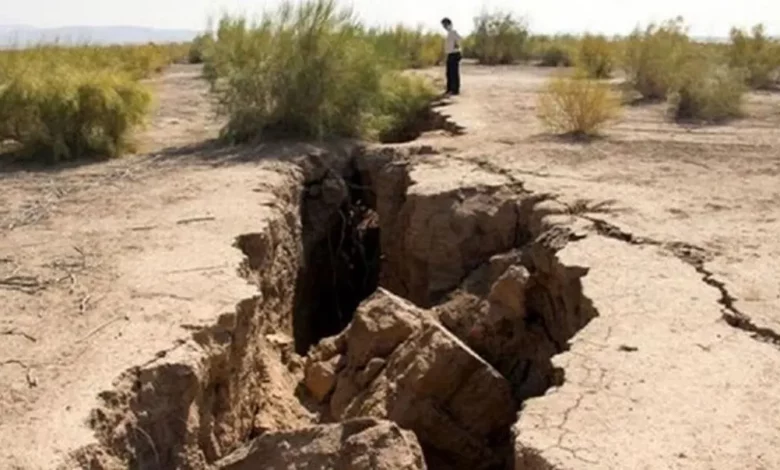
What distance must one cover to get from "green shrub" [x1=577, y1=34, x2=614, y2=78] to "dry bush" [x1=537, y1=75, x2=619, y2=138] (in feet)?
28.6

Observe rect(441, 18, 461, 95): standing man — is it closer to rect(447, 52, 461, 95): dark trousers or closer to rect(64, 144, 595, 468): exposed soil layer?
rect(447, 52, 461, 95): dark trousers

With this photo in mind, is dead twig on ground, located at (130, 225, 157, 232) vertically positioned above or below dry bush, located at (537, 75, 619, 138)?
below

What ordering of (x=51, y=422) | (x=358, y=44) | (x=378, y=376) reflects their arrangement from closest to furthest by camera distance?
(x=51, y=422), (x=378, y=376), (x=358, y=44)

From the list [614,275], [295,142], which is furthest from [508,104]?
[614,275]

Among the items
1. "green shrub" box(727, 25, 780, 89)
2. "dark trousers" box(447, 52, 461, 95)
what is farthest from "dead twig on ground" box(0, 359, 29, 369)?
"green shrub" box(727, 25, 780, 89)

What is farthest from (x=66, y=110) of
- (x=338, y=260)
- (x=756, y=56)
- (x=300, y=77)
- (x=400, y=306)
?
(x=756, y=56)

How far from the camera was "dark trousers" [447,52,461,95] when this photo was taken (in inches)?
669

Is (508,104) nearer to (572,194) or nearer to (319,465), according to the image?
(572,194)

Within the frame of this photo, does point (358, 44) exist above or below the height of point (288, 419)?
above

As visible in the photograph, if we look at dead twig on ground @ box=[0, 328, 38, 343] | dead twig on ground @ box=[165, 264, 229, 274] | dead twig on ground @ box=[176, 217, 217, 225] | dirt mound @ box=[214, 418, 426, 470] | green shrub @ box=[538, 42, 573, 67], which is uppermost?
green shrub @ box=[538, 42, 573, 67]

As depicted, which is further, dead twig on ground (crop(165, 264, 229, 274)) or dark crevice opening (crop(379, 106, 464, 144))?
dark crevice opening (crop(379, 106, 464, 144))

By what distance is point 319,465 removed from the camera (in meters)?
5.16

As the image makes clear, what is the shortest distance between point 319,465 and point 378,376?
1740 millimetres

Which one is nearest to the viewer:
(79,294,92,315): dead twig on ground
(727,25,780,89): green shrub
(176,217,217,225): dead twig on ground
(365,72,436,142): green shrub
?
(79,294,92,315): dead twig on ground
